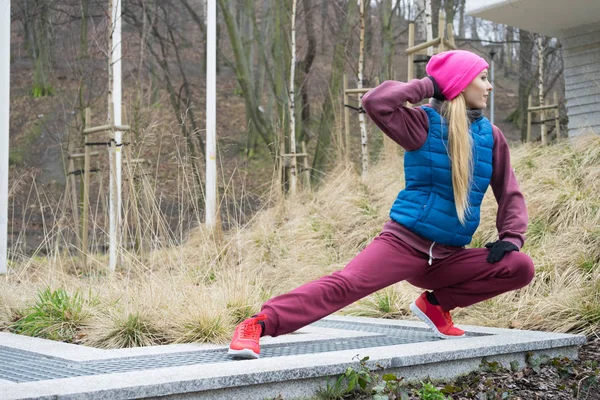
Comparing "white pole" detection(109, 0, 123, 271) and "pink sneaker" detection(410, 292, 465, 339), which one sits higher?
"white pole" detection(109, 0, 123, 271)

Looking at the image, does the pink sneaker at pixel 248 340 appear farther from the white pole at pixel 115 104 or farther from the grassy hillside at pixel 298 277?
the white pole at pixel 115 104

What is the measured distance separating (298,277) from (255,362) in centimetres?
369

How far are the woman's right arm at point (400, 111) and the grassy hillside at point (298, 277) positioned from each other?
53.0 inches

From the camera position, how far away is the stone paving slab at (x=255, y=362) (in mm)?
2678

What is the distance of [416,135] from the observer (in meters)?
3.62

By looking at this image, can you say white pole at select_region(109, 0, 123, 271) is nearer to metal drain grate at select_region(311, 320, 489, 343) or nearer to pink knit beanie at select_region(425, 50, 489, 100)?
metal drain grate at select_region(311, 320, 489, 343)

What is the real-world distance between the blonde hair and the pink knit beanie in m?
0.07

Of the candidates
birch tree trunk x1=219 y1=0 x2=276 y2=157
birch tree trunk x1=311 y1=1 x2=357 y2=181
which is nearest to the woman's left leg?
birch tree trunk x1=311 y1=1 x2=357 y2=181

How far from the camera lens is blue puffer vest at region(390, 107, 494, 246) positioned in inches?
142

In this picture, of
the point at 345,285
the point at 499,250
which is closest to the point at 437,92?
the point at 499,250

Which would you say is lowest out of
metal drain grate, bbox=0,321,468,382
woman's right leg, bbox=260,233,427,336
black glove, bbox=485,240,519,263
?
metal drain grate, bbox=0,321,468,382

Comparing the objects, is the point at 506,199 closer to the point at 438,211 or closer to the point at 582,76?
the point at 438,211

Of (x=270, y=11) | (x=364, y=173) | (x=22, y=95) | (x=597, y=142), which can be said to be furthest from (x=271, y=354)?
(x=22, y=95)

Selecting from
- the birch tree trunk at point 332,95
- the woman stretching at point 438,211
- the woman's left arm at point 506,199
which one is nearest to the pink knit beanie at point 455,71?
the woman stretching at point 438,211
